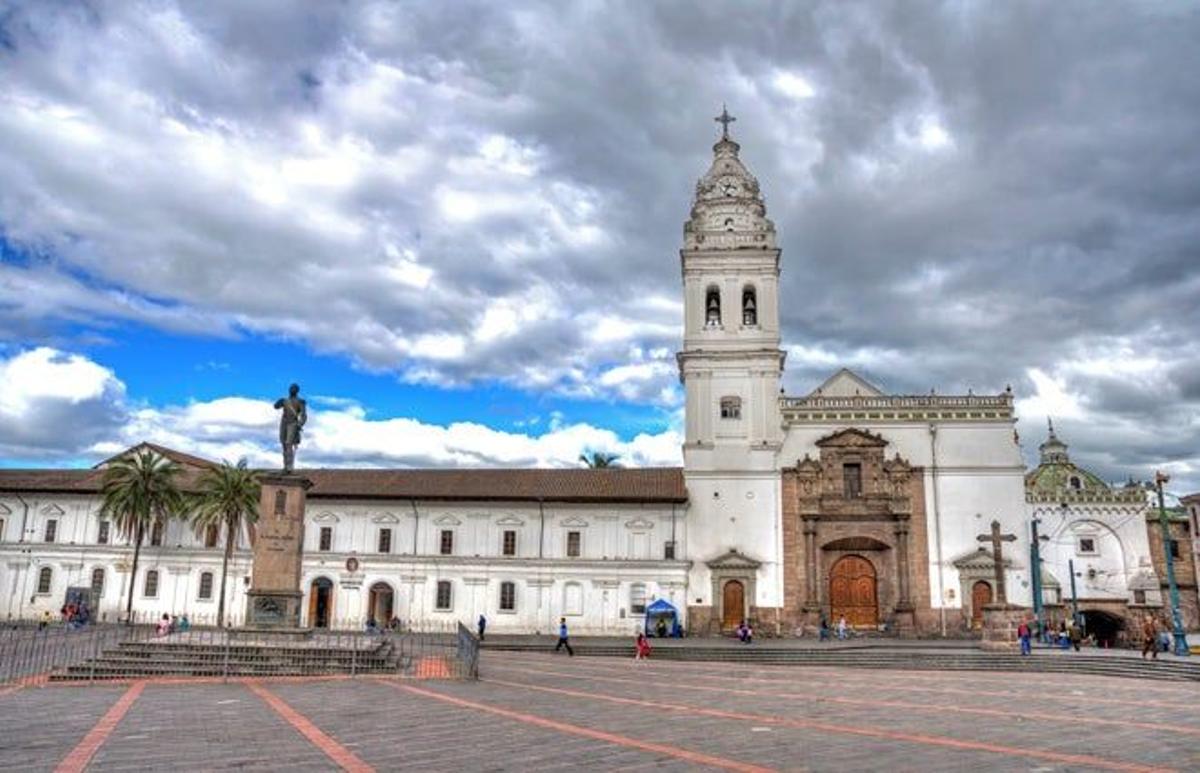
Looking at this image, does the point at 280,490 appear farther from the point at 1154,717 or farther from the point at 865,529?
the point at 865,529

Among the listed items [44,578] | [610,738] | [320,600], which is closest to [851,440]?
[320,600]

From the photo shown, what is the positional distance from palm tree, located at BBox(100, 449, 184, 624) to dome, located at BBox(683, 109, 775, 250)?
104 ft

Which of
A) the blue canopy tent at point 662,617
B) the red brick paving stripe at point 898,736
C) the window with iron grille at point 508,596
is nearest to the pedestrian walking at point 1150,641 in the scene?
the red brick paving stripe at point 898,736

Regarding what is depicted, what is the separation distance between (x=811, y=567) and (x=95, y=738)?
1513 inches

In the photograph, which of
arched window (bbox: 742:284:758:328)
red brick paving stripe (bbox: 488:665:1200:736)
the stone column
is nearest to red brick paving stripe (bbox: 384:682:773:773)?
red brick paving stripe (bbox: 488:665:1200:736)

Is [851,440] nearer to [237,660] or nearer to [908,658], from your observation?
[908,658]

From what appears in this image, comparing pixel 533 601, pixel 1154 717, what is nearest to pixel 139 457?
pixel 533 601

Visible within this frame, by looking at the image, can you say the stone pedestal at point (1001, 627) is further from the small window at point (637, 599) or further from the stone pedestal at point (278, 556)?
the stone pedestal at point (278, 556)

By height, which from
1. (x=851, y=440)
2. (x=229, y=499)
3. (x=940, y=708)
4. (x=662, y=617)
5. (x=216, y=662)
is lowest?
(x=940, y=708)

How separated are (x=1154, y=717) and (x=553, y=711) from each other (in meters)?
10.5

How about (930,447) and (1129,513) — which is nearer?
(930,447)

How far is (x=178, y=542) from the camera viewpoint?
49.5 metres

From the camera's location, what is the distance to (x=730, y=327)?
4884cm

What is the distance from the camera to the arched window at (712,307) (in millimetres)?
49312
